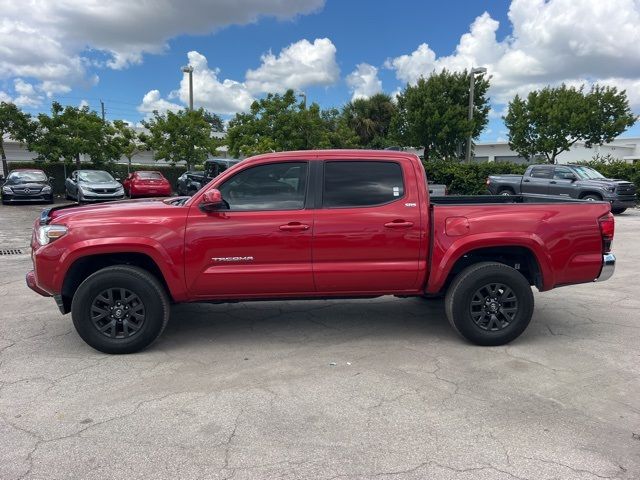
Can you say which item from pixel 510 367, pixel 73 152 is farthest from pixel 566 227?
pixel 73 152

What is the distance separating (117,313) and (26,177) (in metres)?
19.4

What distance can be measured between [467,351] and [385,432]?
68.9 inches

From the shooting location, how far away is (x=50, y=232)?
4.48m

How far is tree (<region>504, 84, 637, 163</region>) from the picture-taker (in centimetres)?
3059

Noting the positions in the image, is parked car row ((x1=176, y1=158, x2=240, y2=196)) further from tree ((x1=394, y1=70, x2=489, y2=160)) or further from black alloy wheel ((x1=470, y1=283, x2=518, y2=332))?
tree ((x1=394, y1=70, x2=489, y2=160))

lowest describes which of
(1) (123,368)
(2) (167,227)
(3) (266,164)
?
(1) (123,368)

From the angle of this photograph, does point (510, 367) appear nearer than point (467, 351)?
Yes

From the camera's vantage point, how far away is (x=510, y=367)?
14.3 ft

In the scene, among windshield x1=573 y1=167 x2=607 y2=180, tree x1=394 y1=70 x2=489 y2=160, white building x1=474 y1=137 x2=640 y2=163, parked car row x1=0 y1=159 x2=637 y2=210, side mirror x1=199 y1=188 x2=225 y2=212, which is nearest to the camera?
side mirror x1=199 y1=188 x2=225 y2=212

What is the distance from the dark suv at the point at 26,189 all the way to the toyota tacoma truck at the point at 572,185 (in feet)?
60.1

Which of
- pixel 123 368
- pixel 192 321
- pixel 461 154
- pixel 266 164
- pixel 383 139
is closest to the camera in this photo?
pixel 123 368

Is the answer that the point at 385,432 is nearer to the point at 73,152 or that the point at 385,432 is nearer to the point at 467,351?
the point at 467,351

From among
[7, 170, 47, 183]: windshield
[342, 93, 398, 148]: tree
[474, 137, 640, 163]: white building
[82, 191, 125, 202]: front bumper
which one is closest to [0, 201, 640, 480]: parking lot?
[82, 191, 125, 202]: front bumper

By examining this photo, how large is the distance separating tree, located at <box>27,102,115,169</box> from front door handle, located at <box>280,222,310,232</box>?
915 inches
